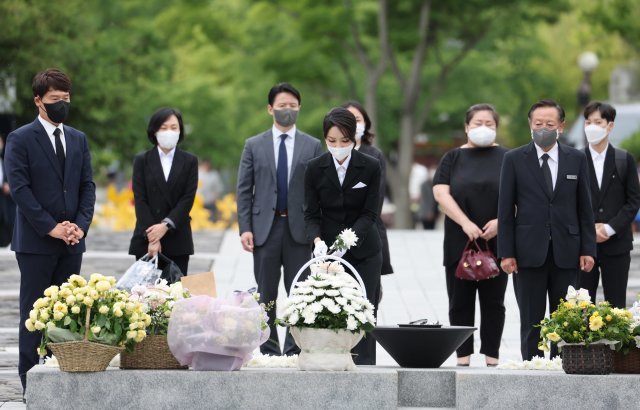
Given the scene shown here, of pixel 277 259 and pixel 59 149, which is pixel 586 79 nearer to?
pixel 277 259

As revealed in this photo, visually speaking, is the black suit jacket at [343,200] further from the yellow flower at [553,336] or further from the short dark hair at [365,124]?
the yellow flower at [553,336]

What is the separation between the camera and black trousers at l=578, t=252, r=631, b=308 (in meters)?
11.6

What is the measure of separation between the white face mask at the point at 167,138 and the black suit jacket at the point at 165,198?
84 millimetres

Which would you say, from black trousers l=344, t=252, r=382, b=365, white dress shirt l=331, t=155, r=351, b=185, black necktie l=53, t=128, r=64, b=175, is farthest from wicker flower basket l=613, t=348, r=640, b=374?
black necktie l=53, t=128, r=64, b=175

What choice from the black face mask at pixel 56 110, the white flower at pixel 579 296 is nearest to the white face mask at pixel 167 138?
the black face mask at pixel 56 110

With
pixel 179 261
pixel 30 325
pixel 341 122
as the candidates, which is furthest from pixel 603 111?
pixel 30 325

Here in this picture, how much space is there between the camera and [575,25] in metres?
60.8

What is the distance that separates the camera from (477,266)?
11.4 meters

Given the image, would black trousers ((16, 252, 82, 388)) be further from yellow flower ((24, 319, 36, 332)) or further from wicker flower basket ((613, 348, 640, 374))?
wicker flower basket ((613, 348, 640, 374))

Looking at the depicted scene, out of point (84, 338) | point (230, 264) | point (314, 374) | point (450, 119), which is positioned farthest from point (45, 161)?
point (450, 119)

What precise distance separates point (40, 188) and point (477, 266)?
11.2 feet

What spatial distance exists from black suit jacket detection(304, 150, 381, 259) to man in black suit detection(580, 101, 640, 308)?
2073mm

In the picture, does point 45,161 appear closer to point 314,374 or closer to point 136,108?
point 314,374

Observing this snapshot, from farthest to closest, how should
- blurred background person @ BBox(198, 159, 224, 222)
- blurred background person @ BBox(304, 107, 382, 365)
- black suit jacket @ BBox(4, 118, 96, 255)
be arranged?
blurred background person @ BBox(198, 159, 224, 222) < blurred background person @ BBox(304, 107, 382, 365) < black suit jacket @ BBox(4, 118, 96, 255)
